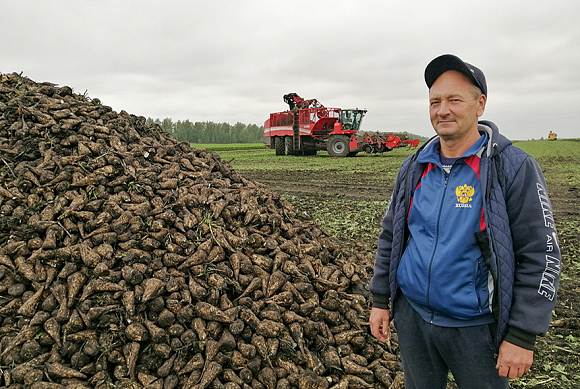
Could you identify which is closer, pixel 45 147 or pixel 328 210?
pixel 45 147

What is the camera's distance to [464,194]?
5.89ft

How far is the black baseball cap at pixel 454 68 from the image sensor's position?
1751mm

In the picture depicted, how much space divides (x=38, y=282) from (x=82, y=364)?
0.79 m

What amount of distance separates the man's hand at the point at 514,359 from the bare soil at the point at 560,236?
162 centimetres

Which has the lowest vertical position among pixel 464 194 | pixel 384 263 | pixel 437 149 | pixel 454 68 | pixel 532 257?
pixel 384 263

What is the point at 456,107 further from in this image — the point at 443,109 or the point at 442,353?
the point at 442,353

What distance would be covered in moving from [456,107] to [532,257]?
709 millimetres

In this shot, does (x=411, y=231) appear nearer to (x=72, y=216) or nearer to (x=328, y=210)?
(x=72, y=216)

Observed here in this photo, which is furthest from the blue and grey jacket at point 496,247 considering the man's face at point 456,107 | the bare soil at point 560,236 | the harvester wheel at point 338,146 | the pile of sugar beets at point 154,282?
the harvester wheel at point 338,146

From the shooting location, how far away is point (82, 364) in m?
2.64

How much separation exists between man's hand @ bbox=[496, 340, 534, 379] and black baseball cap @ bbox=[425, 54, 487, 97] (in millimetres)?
1119

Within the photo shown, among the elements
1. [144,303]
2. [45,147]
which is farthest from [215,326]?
[45,147]

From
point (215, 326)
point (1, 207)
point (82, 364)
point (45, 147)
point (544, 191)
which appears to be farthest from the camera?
point (45, 147)

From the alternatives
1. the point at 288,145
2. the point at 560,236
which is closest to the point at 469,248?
the point at 560,236
